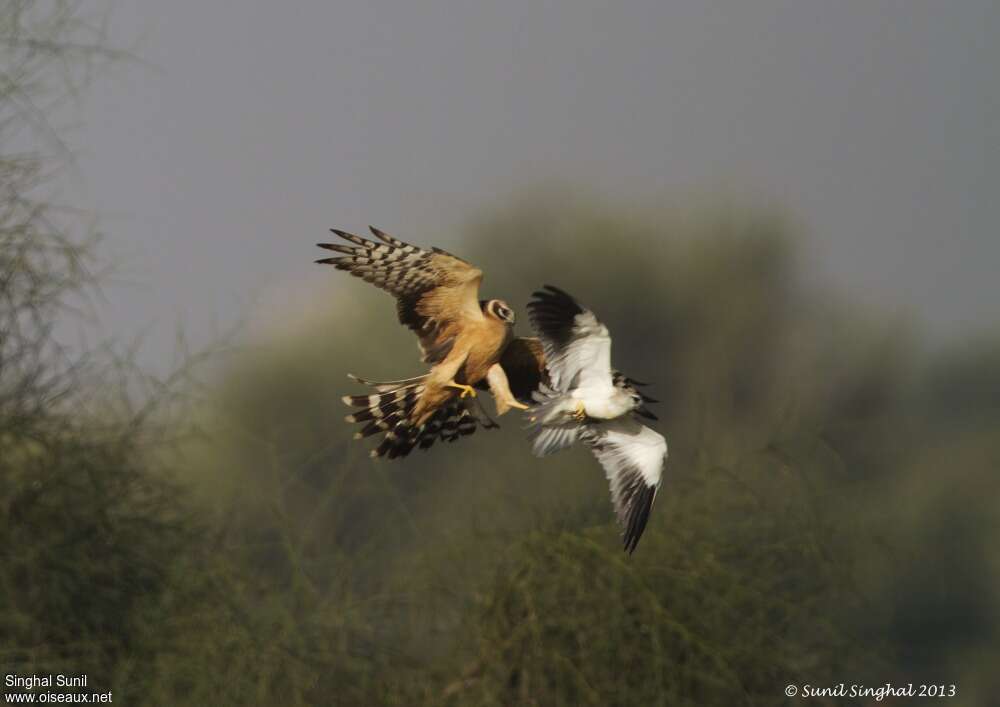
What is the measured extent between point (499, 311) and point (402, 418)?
526 millimetres

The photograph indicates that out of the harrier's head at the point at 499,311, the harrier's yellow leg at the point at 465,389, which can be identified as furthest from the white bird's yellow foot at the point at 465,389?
the harrier's head at the point at 499,311

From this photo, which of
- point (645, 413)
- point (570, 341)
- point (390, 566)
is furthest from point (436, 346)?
point (390, 566)

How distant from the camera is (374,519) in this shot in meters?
9.53

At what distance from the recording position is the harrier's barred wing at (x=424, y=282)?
561 centimetres

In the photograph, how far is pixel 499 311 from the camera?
18.0 feet

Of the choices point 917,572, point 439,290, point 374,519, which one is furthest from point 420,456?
point 439,290

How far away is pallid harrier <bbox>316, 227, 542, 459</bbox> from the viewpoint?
17.7ft

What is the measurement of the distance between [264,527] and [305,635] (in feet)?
3.09

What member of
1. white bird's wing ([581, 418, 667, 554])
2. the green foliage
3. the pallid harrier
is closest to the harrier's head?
the pallid harrier

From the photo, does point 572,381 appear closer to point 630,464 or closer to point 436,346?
point 630,464

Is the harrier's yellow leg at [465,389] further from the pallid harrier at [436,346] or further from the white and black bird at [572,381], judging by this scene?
the white and black bird at [572,381]

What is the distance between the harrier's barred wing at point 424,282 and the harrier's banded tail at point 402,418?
17 centimetres

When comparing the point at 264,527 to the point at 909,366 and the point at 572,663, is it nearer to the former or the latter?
the point at 572,663

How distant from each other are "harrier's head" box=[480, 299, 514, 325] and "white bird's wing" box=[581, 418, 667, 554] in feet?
1.62
